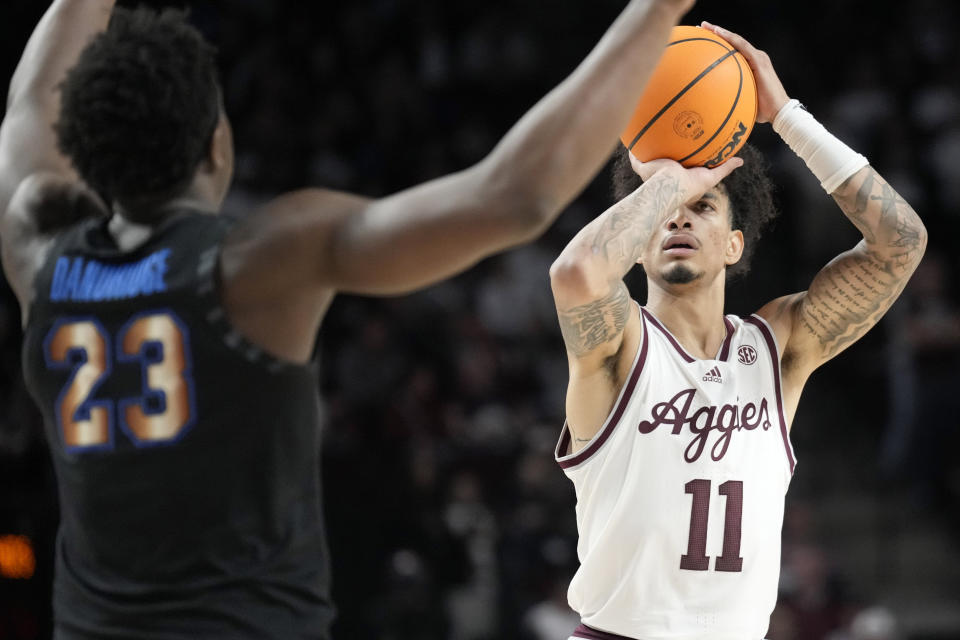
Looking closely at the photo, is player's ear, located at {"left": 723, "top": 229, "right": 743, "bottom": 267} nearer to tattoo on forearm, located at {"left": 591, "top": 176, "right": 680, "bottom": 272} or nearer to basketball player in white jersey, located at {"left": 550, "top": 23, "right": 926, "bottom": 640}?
basketball player in white jersey, located at {"left": 550, "top": 23, "right": 926, "bottom": 640}

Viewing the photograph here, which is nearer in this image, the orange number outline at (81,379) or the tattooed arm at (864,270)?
the orange number outline at (81,379)

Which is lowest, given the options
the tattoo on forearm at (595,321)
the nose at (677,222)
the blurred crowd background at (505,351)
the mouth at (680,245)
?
the blurred crowd background at (505,351)

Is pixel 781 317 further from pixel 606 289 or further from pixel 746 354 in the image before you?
pixel 606 289

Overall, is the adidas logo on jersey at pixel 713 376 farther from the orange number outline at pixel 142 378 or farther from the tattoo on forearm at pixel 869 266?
the orange number outline at pixel 142 378

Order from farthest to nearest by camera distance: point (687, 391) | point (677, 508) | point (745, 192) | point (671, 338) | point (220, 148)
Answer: point (745, 192), point (671, 338), point (687, 391), point (677, 508), point (220, 148)

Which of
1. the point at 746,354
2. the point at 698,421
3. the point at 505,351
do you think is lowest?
the point at 505,351

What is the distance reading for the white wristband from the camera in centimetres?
413

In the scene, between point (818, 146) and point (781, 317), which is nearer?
point (818, 146)

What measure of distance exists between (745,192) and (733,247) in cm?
30

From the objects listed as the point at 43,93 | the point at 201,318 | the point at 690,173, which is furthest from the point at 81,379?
the point at 690,173

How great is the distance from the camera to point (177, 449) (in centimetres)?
204

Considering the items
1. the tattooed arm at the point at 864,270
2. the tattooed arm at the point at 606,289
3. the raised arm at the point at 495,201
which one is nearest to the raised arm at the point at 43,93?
the raised arm at the point at 495,201

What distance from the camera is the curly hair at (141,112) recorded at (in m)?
2.06

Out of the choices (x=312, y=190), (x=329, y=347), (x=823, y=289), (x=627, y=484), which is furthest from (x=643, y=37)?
(x=329, y=347)
